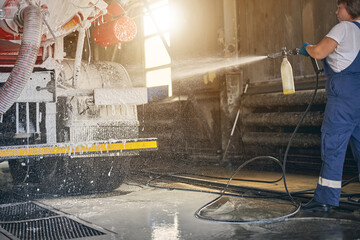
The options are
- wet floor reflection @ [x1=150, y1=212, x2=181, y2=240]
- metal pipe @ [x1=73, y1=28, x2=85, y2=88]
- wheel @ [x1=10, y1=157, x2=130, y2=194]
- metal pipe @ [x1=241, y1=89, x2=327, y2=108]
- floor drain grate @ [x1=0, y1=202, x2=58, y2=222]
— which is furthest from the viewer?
metal pipe @ [x1=241, y1=89, x2=327, y2=108]

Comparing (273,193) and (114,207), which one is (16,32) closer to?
(114,207)

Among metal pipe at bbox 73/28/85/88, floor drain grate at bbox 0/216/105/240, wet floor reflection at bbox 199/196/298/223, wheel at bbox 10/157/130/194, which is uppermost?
metal pipe at bbox 73/28/85/88

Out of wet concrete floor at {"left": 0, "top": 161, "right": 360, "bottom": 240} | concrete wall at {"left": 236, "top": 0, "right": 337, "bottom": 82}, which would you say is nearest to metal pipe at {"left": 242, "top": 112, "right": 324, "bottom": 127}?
concrete wall at {"left": 236, "top": 0, "right": 337, "bottom": 82}

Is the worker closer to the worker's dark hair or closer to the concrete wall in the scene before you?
the worker's dark hair

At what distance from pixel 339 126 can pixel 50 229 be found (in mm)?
2414

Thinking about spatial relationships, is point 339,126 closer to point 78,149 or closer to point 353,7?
point 353,7

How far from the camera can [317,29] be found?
6.69 metres

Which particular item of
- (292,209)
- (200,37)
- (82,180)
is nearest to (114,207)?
(82,180)

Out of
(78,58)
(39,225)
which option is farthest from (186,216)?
(78,58)

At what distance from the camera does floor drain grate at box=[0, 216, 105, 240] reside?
10.7 ft

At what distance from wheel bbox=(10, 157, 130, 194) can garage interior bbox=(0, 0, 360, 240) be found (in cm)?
1

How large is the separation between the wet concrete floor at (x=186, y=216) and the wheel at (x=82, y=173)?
0.22 metres

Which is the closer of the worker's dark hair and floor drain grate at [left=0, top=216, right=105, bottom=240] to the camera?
floor drain grate at [left=0, top=216, right=105, bottom=240]

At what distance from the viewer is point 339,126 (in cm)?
374
